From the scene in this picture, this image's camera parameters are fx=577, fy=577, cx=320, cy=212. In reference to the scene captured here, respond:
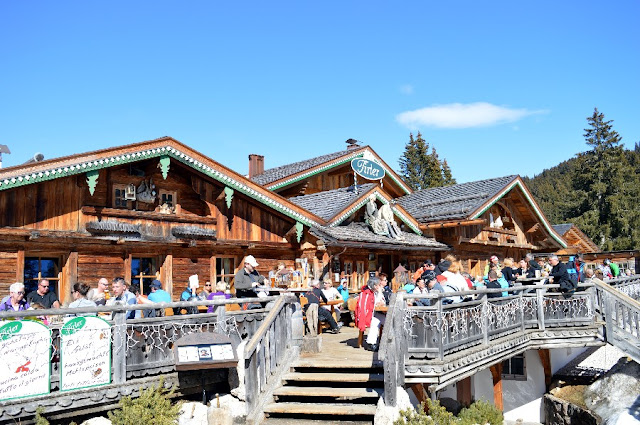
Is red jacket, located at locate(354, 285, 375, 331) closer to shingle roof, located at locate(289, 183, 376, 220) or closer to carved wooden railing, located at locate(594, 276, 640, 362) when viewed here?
shingle roof, located at locate(289, 183, 376, 220)

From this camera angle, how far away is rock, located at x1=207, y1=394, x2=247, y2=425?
9242mm

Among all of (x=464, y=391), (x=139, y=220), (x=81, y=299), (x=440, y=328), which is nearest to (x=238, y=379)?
(x=81, y=299)

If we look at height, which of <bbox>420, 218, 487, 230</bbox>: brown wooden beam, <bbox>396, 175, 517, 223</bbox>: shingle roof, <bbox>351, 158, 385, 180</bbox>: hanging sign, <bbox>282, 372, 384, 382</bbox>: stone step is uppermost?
<bbox>351, 158, 385, 180</bbox>: hanging sign

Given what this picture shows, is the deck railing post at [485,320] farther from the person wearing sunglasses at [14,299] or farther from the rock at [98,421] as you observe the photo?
the person wearing sunglasses at [14,299]

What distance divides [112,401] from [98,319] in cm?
120

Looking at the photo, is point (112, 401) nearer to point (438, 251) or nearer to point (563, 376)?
point (563, 376)

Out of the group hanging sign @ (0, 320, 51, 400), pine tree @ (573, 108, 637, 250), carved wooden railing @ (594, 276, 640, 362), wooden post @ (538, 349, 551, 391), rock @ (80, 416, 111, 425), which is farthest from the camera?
pine tree @ (573, 108, 637, 250)

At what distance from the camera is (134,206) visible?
13.3m

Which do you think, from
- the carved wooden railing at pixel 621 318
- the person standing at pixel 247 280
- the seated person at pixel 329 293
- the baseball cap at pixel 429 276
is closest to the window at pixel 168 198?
the person standing at pixel 247 280

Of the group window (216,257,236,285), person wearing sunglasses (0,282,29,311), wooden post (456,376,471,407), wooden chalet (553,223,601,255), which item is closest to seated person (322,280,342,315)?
→ window (216,257,236,285)

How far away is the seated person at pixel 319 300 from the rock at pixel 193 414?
13.4ft

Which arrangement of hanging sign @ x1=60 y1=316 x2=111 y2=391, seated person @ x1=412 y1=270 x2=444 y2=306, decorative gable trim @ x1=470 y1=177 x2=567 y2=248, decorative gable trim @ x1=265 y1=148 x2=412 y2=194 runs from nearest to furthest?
hanging sign @ x1=60 y1=316 x2=111 y2=391 → seated person @ x1=412 y1=270 x2=444 y2=306 → decorative gable trim @ x1=265 y1=148 x2=412 y2=194 → decorative gable trim @ x1=470 y1=177 x2=567 y2=248

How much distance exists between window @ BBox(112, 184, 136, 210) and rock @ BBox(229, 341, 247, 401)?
5.04 metres

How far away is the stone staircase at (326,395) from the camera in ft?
29.6
